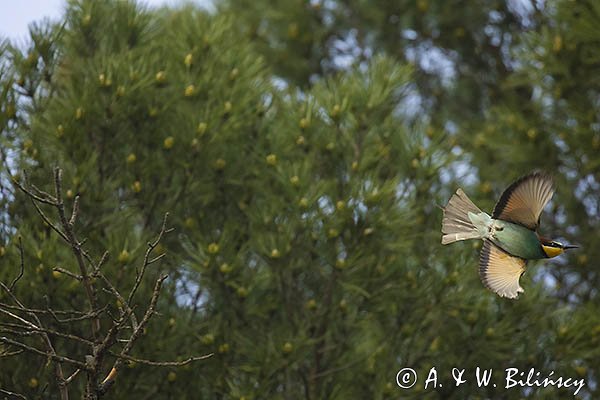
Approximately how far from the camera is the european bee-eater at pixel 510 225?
2113mm

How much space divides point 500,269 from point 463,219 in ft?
0.40

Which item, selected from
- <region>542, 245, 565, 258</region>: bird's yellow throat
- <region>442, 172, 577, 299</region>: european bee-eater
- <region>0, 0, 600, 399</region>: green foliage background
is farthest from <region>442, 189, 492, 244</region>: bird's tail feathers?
<region>0, 0, 600, 399</region>: green foliage background

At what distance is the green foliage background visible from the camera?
3.86m

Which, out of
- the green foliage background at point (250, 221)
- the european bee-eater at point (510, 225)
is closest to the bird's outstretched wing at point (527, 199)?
the european bee-eater at point (510, 225)

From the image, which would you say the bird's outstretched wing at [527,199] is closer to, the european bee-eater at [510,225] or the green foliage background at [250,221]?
the european bee-eater at [510,225]

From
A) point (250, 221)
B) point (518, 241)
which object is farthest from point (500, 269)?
point (250, 221)

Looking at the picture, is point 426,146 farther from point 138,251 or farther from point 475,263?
point 138,251

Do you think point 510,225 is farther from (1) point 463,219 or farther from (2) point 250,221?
(2) point 250,221

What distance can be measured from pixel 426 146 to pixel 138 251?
1.26m

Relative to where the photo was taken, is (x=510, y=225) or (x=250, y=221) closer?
(x=510, y=225)

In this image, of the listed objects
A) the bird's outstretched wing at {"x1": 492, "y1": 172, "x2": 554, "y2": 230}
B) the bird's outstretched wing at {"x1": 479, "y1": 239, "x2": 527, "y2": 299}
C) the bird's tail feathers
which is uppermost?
the bird's tail feathers

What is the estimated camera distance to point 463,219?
2143 mm

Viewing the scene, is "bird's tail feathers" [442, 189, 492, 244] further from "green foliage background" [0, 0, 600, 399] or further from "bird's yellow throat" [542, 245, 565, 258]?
"green foliage background" [0, 0, 600, 399]

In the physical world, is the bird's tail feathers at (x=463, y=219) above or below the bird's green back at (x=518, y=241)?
above
